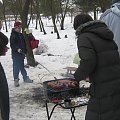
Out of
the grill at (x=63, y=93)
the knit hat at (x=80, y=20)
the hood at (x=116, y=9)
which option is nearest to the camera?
the knit hat at (x=80, y=20)

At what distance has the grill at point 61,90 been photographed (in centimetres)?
456

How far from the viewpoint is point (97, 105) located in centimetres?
377

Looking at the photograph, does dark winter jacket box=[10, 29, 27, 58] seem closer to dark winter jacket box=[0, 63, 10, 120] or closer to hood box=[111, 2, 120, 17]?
dark winter jacket box=[0, 63, 10, 120]

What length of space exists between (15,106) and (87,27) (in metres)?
3.88

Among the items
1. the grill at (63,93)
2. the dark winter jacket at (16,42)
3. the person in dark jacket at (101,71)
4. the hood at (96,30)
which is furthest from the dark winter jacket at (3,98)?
the dark winter jacket at (16,42)

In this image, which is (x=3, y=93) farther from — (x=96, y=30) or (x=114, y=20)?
(x=114, y=20)

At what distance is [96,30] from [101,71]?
0.44 m

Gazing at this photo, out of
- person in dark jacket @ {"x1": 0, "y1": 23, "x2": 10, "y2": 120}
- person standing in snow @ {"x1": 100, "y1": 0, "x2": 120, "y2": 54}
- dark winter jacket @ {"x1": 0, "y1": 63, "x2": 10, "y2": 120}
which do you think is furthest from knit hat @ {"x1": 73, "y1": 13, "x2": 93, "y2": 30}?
dark winter jacket @ {"x1": 0, "y1": 63, "x2": 10, "y2": 120}

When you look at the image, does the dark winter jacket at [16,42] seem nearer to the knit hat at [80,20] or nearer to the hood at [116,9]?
the hood at [116,9]

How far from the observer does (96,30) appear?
12.3 feet

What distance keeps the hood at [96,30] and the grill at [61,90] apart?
1.09 metres

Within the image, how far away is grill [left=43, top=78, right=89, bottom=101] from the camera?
15.0ft

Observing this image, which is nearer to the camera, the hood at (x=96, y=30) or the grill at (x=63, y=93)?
the hood at (x=96, y=30)

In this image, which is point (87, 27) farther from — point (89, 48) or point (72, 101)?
point (72, 101)
